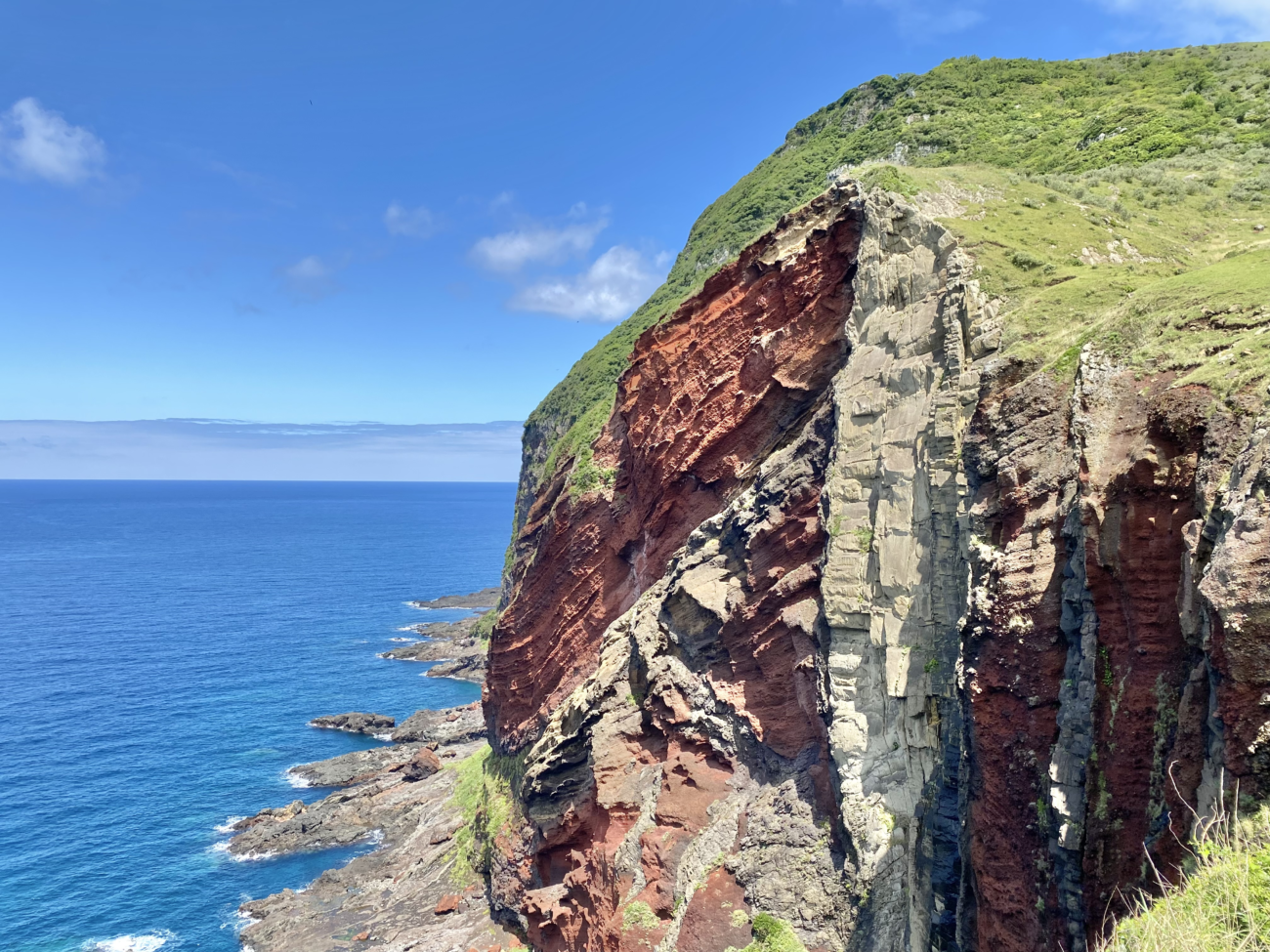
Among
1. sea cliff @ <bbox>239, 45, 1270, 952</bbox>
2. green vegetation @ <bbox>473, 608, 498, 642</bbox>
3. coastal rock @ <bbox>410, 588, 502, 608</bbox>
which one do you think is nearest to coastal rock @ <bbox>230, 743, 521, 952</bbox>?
sea cliff @ <bbox>239, 45, 1270, 952</bbox>

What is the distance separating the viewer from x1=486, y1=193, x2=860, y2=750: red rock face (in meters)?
27.2

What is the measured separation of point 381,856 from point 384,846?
1.98 m

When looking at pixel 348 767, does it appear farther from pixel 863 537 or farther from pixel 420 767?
pixel 863 537

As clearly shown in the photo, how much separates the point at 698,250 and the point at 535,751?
155ft

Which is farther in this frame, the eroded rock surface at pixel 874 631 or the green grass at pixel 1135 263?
the green grass at pixel 1135 263

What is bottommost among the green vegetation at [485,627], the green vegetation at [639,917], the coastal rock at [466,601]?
the coastal rock at [466,601]

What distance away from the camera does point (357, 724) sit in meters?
67.8

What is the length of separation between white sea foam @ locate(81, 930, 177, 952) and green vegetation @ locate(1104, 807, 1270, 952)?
46711mm

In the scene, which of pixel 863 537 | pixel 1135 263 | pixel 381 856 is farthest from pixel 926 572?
pixel 381 856

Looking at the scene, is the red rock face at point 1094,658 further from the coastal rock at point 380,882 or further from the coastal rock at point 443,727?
the coastal rock at point 443,727

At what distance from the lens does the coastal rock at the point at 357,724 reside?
221 ft

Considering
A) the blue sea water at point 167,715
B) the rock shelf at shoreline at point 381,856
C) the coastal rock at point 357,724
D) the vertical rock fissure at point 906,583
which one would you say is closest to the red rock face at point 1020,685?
the vertical rock fissure at point 906,583

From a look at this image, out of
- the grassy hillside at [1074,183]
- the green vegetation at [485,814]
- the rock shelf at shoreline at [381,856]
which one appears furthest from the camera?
Answer: the green vegetation at [485,814]

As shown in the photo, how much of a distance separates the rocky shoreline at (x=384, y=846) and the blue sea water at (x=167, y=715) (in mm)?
1740
